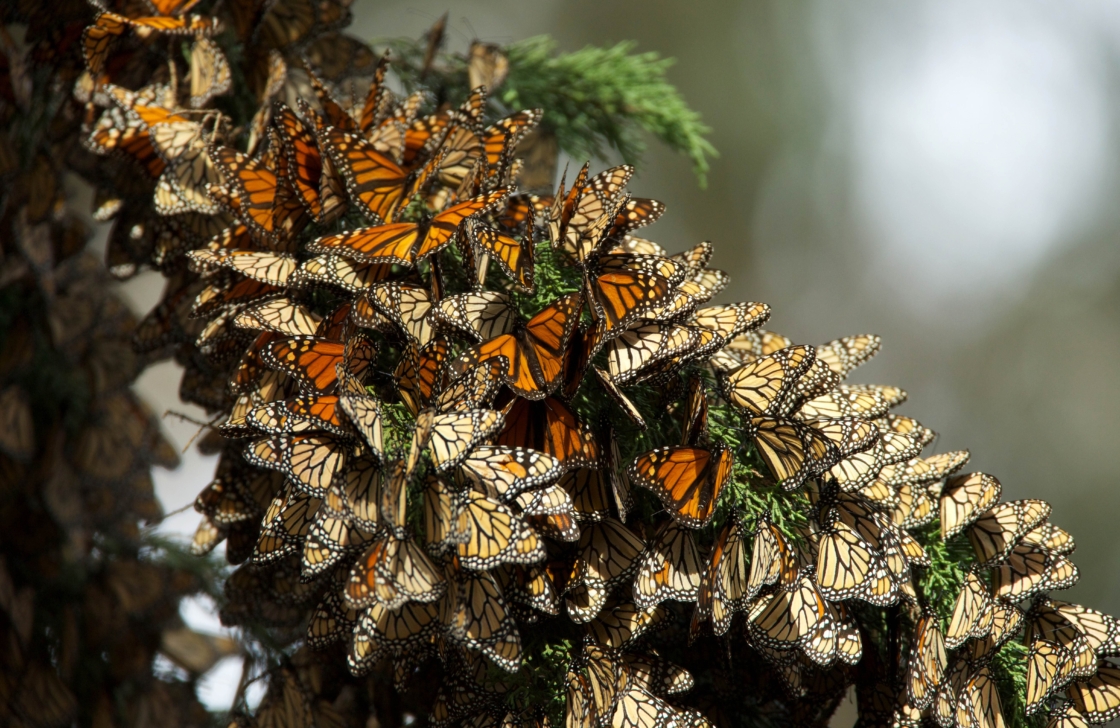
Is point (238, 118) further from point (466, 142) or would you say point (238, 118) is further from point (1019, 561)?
point (1019, 561)

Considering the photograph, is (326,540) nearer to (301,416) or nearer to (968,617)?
(301,416)

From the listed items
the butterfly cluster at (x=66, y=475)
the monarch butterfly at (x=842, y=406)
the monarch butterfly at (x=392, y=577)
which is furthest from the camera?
the butterfly cluster at (x=66, y=475)

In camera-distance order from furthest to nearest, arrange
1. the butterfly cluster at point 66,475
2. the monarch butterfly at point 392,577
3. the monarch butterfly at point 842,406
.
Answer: the butterfly cluster at point 66,475
the monarch butterfly at point 842,406
the monarch butterfly at point 392,577

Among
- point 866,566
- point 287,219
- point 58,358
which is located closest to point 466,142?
point 287,219

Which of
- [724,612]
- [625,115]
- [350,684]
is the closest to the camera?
[724,612]

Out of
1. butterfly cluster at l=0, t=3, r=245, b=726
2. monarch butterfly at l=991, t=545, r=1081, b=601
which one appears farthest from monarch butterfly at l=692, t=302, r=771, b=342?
butterfly cluster at l=0, t=3, r=245, b=726

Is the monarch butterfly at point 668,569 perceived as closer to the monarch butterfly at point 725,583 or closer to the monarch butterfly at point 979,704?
the monarch butterfly at point 725,583

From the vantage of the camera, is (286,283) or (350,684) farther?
(350,684)

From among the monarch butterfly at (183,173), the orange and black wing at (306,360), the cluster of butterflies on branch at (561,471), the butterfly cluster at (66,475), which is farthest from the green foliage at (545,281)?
the butterfly cluster at (66,475)
